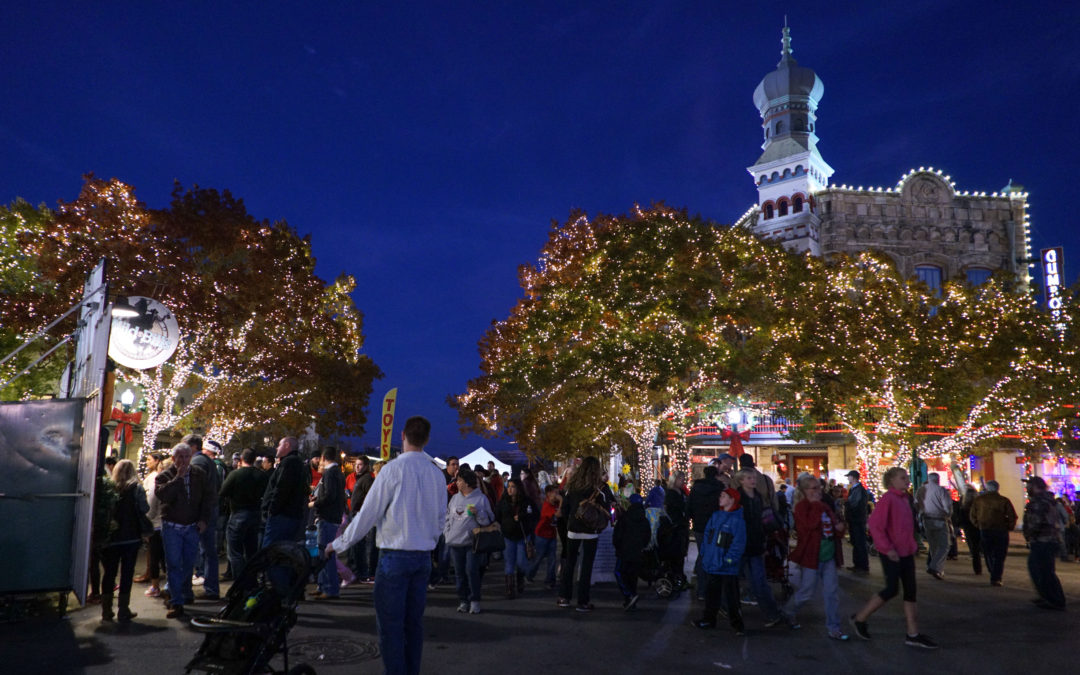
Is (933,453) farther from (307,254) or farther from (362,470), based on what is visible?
(307,254)

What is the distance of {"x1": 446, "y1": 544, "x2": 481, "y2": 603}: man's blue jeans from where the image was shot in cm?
923

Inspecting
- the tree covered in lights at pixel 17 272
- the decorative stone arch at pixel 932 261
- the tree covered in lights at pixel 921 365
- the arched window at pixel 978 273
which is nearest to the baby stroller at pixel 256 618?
the tree covered in lights at pixel 921 365

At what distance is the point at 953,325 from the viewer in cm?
2348

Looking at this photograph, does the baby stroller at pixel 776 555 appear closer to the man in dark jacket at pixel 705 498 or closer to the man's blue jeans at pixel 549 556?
the man in dark jacket at pixel 705 498

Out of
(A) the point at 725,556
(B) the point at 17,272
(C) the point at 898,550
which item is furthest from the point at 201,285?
(C) the point at 898,550

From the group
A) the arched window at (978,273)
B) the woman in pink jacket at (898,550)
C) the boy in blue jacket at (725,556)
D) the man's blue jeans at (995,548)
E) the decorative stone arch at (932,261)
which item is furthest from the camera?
the arched window at (978,273)

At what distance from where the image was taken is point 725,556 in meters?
8.11

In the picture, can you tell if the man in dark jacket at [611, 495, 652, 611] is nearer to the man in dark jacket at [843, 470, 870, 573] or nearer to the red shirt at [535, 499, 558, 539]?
the red shirt at [535, 499, 558, 539]

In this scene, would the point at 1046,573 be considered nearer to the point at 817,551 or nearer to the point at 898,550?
the point at 898,550

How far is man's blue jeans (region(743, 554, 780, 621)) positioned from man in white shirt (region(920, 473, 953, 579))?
6.88 m

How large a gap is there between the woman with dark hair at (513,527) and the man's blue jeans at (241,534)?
3.39m

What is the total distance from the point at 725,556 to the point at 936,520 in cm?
825

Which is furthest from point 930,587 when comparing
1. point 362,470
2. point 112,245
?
point 112,245

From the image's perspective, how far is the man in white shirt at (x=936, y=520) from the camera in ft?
45.6
